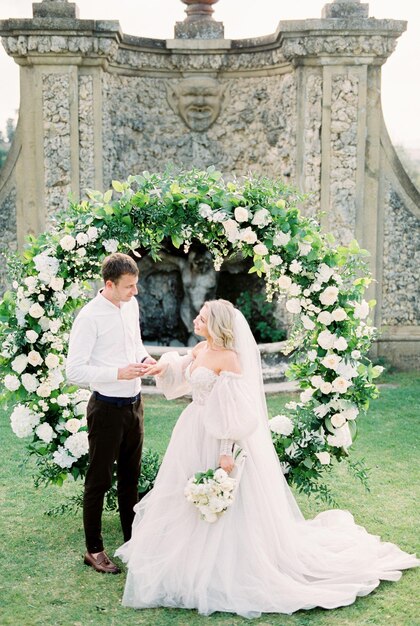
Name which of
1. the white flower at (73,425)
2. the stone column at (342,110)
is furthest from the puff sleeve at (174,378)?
the stone column at (342,110)

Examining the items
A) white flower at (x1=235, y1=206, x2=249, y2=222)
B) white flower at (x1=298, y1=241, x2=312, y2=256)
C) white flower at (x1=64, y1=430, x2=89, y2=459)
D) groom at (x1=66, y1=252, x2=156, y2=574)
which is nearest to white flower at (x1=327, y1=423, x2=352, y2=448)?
white flower at (x1=298, y1=241, x2=312, y2=256)

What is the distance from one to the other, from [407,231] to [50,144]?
482cm

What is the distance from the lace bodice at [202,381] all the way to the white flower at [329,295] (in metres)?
1.02

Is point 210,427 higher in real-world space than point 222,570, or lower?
higher

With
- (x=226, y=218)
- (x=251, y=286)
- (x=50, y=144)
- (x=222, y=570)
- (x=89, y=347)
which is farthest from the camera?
(x=251, y=286)

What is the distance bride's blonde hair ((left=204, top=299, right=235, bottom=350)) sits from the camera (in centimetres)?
452

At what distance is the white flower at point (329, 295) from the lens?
508cm

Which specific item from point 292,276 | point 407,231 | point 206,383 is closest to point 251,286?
point 407,231

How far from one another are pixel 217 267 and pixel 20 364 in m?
1.47

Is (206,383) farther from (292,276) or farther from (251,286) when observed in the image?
(251,286)

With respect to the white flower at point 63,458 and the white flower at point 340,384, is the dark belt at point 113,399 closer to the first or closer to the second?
the white flower at point 63,458

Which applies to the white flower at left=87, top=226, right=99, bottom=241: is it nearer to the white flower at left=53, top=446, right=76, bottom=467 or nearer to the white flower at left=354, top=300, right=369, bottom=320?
the white flower at left=53, top=446, right=76, bottom=467

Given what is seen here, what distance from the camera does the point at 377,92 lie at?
9.73 metres

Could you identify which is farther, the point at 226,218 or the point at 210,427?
the point at 226,218
